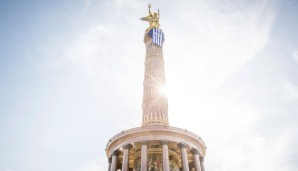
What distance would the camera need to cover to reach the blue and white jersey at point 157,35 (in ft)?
148

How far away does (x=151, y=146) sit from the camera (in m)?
30.4

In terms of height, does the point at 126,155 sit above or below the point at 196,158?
below

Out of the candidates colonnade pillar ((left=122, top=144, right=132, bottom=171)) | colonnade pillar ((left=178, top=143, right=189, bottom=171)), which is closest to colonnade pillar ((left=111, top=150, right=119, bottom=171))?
colonnade pillar ((left=122, top=144, right=132, bottom=171))

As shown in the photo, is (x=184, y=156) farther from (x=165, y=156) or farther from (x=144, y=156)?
(x=144, y=156)

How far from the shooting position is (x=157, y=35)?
4603 cm

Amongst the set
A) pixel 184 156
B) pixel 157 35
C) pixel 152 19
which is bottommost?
pixel 184 156

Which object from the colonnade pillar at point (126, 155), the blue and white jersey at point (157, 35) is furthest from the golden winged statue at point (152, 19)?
the colonnade pillar at point (126, 155)

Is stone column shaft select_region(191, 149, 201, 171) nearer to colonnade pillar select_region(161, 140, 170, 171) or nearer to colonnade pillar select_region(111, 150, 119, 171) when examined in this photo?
colonnade pillar select_region(161, 140, 170, 171)

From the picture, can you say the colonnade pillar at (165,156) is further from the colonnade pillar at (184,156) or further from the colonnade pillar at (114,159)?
the colonnade pillar at (114,159)

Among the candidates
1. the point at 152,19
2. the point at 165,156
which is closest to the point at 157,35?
the point at 152,19

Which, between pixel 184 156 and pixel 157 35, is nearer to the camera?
pixel 184 156

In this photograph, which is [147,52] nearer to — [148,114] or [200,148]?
[148,114]

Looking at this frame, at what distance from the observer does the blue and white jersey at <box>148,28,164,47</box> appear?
45253mm

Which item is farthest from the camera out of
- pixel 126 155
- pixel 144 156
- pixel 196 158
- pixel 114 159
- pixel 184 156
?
pixel 114 159
